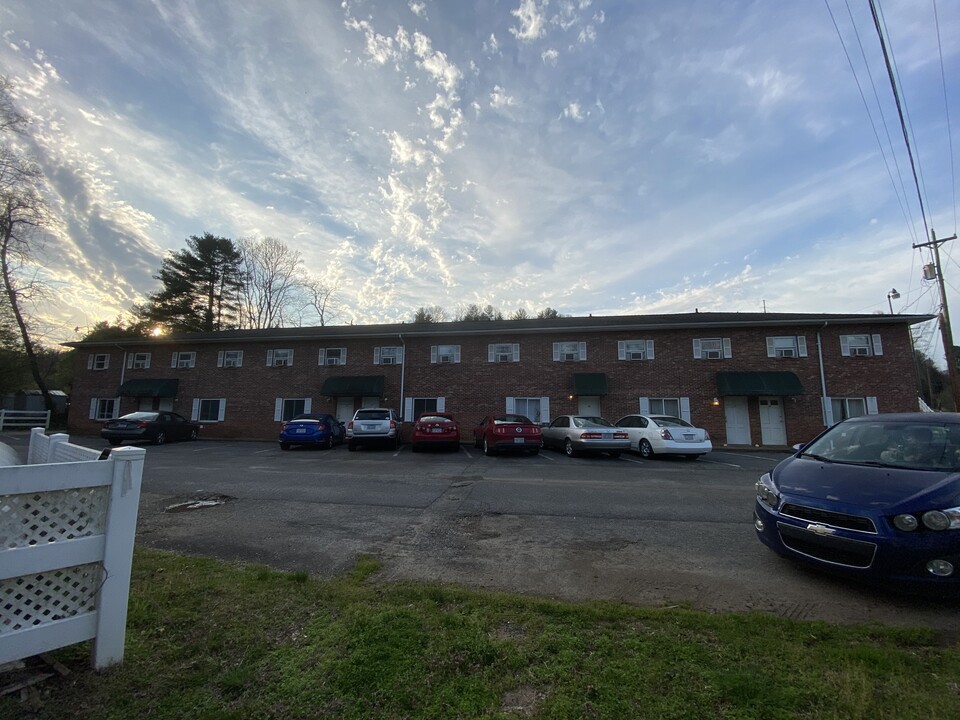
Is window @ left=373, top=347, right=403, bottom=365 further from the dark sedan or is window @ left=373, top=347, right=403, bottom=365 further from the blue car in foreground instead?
the blue car in foreground

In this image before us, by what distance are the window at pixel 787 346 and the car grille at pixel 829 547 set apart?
765 inches

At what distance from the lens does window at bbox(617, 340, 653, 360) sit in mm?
21047

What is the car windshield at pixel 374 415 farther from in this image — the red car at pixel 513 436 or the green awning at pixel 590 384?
the green awning at pixel 590 384

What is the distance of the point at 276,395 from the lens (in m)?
24.0

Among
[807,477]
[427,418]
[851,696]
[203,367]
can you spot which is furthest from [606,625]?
[203,367]

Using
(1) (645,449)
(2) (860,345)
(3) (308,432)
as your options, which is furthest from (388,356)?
(2) (860,345)

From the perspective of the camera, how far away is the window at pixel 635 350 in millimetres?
21047

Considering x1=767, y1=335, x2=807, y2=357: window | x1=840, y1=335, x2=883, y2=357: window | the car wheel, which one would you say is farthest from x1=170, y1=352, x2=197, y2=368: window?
x1=840, y1=335, x2=883, y2=357: window

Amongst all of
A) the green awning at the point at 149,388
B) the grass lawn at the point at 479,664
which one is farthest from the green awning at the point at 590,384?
the green awning at the point at 149,388

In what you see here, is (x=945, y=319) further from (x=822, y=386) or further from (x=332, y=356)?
(x=332, y=356)

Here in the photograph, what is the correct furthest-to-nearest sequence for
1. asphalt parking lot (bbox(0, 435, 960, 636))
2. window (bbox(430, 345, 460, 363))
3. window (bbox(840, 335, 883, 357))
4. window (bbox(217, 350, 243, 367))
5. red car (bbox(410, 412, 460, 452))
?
1. window (bbox(217, 350, 243, 367))
2. window (bbox(430, 345, 460, 363))
3. window (bbox(840, 335, 883, 357))
4. red car (bbox(410, 412, 460, 452))
5. asphalt parking lot (bbox(0, 435, 960, 636))

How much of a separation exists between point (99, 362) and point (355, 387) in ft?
58.3

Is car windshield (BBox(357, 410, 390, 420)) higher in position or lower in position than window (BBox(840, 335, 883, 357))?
lower

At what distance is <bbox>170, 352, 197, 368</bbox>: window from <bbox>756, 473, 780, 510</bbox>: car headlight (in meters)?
28.4
